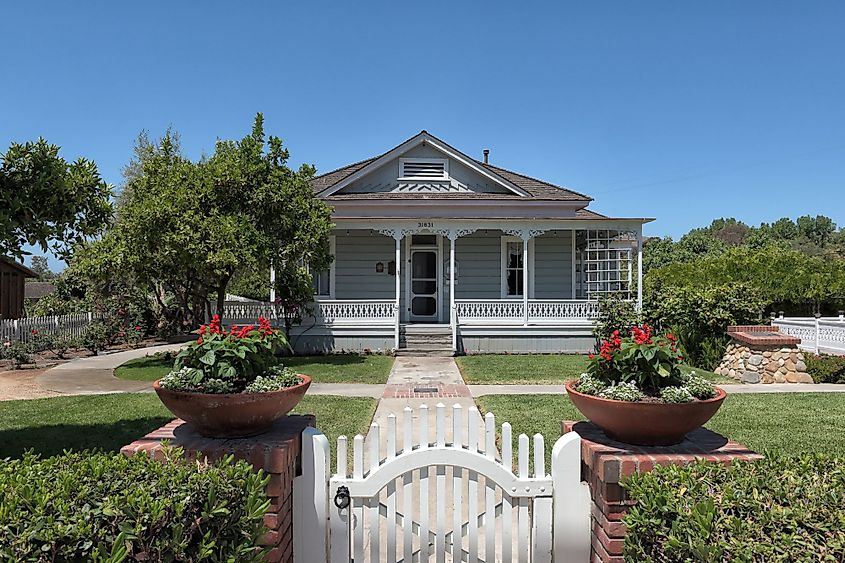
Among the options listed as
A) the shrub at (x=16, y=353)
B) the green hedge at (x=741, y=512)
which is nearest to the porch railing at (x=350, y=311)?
the shrub at (x=16, y=353)

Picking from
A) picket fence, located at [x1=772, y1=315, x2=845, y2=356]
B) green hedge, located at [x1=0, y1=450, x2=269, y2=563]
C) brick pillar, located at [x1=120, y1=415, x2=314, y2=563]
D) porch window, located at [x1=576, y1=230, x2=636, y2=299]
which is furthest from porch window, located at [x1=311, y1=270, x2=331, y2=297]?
green hedge, located at [x1=0, y1=450, x2=269, y2=563]

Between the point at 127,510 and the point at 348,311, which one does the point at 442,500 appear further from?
the point at 348,311

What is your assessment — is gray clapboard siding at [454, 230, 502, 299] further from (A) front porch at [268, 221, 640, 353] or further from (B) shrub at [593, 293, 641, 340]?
(B) shrub at [593, 293, 641, 340]

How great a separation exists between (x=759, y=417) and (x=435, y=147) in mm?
13214

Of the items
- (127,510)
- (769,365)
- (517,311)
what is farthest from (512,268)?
(127,510)

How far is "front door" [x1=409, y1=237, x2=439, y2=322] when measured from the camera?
18156 mm

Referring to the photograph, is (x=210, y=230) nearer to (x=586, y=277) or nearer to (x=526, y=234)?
(x=526, y=234)

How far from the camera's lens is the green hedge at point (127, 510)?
1.96 metres

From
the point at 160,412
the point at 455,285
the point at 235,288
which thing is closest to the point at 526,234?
the point at 455,285

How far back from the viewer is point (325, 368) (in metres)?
13.3

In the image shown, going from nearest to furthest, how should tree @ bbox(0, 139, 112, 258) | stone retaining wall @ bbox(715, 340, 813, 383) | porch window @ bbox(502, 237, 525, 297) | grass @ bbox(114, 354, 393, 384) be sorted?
tree @ bbox(0, 139, 112, 258)
stone retaining wall @ bbox(715, 340, 813, 383)
grass @ bbox(114, 354, 393, 384)
porch window @ bbox(502, 237, 525, 297)

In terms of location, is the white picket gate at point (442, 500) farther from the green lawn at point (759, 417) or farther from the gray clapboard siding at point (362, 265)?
the gray clapboard siding at point (362, 265)

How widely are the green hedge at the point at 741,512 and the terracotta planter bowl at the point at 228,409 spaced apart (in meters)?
1.79

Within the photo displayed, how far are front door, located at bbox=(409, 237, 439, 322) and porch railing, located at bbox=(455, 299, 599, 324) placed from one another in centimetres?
166
